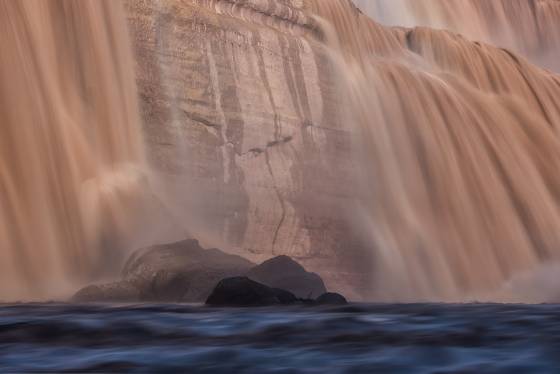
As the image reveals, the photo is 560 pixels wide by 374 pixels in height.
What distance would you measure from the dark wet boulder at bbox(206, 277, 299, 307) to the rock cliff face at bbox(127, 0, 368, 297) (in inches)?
235

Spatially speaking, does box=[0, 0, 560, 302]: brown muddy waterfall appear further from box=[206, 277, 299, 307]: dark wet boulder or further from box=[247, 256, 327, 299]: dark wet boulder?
box=[206, 277, 299, 307]: dark wet boulder

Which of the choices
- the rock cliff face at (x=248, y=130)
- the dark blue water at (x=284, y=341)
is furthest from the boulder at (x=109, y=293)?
the dark blue water at (x=284, y=341)

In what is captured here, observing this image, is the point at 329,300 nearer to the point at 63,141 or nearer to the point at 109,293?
the point at 109,293

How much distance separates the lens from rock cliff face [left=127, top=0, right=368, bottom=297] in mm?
16203

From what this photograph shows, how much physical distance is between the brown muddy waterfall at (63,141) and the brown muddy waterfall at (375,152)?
0.06ft

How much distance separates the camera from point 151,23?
16453 millimetres

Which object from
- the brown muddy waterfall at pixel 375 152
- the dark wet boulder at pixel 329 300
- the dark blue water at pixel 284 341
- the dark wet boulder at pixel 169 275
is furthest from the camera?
the brown muddy waterfall at pixel 375 152

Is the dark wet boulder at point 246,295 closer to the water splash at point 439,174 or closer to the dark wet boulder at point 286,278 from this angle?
the dark wet boulder at point 286,278

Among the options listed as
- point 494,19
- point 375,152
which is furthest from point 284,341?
point 494,19

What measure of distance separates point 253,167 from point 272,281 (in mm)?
4894

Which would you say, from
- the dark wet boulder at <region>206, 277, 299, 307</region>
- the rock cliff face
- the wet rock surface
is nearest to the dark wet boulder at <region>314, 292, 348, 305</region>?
the dark wet boulder at <region>206, 277, 299, 307</region>

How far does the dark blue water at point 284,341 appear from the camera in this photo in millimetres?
5211

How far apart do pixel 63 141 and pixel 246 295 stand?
5.36 m

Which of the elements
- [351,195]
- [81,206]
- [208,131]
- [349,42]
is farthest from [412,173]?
[81,206]
